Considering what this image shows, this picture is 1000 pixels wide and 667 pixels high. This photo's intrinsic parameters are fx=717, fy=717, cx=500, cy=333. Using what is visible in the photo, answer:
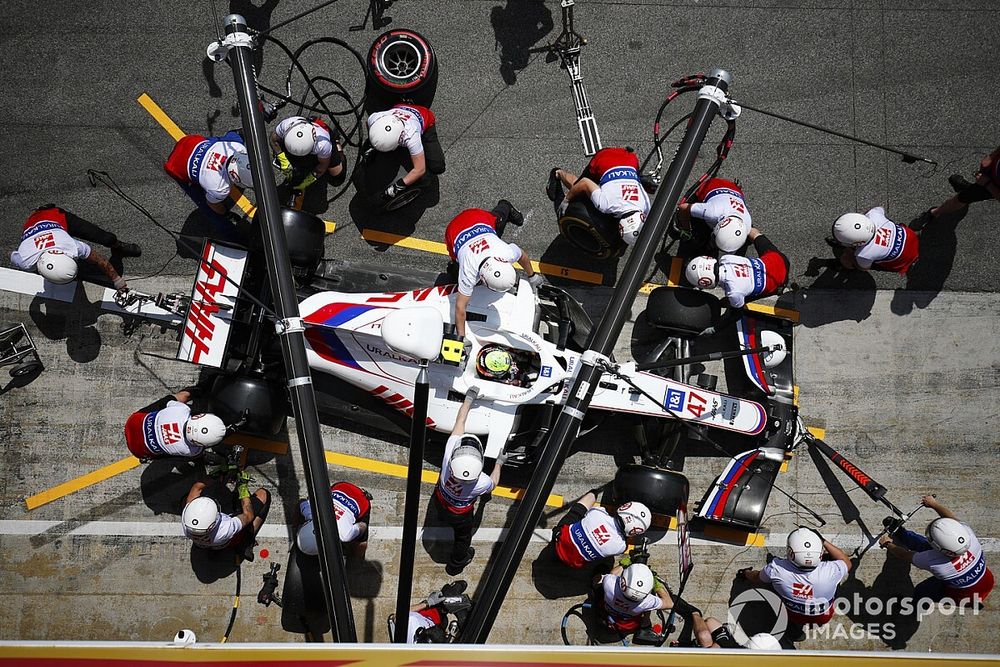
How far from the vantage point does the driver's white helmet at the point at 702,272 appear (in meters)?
7.25

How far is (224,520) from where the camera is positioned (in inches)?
285

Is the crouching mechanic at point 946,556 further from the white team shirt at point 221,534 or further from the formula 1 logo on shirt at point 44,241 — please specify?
the formula 1 logo on shirt at point 44,241

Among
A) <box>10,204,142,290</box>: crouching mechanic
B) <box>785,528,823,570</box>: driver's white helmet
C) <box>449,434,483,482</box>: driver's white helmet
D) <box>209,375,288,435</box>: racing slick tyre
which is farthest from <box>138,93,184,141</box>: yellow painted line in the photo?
<box>785,528,823,570</box>: driver's white helmet

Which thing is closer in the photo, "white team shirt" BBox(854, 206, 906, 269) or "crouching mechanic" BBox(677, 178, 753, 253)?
"crouching mechanic" BBox(677, 178, 753, 253)

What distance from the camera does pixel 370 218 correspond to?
27.0 feet

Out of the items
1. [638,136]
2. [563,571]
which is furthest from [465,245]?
Answer: [563,571]

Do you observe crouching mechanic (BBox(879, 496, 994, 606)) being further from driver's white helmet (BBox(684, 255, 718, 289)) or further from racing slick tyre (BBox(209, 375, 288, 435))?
racing slick tyre (BBox(209, 375, 288, 435))

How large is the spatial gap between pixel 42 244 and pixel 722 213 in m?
6.83

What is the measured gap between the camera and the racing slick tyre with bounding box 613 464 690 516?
7.29 m

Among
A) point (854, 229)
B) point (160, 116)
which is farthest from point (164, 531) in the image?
point (854, 229)

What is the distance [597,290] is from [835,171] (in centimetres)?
311

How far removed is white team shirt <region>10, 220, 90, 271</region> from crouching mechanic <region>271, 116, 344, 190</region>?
2241 millimetres

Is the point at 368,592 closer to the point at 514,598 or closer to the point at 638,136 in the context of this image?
the point at 514,598

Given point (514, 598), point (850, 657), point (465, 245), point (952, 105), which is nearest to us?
point (850, 657)
